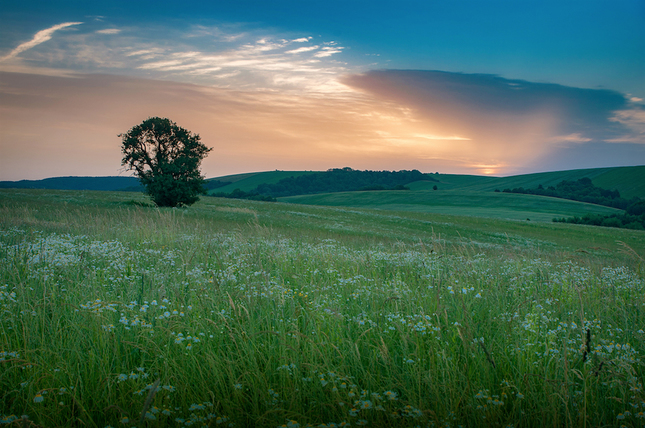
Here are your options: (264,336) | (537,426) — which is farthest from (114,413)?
(537,426)

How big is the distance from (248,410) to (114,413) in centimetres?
103

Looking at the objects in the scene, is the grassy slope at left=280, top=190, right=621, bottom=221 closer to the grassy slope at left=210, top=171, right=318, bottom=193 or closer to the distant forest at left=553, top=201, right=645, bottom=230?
the distant forest at left=553, top=201, right=645, bottom=230

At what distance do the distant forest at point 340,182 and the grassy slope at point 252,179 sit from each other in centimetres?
544

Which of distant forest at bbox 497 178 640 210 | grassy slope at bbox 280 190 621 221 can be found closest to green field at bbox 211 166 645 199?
distant forest at bbox 497 178 640 210

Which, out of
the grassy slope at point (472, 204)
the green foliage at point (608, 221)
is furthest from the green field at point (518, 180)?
the green foliage at point (608, 221)

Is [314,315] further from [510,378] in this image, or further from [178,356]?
[510,378]

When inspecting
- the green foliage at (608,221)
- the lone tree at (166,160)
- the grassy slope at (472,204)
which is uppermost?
the lone tree at (166,160)

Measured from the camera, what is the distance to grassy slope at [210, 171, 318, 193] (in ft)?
413

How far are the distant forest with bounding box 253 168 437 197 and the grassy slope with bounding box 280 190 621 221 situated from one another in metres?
26.1

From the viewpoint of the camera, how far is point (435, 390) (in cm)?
288

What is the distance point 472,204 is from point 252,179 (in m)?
86.5

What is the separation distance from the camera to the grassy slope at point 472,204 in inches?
2694

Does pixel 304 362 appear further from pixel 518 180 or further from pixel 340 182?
pixel 518 180

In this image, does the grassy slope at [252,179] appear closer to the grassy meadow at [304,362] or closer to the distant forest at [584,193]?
the distant forest at [584,193]
